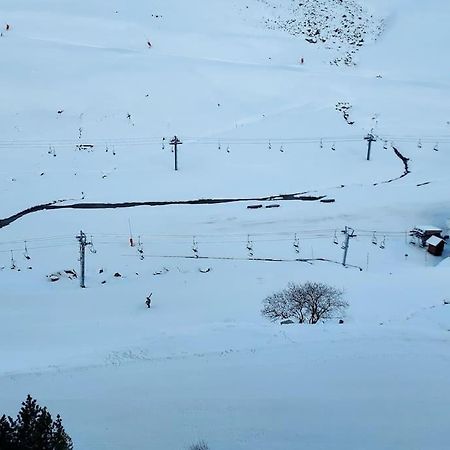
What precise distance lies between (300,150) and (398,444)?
17687mm

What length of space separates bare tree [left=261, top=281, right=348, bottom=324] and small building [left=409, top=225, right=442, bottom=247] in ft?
Answer: 19.8

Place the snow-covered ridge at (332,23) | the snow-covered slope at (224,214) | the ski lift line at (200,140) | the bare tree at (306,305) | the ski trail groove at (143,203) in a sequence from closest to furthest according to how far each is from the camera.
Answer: the snow-covered slope at (224,214)
the bare tree at (306,305)
the ski trail groove at (143,203)
the ski lift line at (200,140)
the snow-covered ridge at (332,23)

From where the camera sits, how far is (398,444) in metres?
9.11

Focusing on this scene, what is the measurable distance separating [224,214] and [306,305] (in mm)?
7490

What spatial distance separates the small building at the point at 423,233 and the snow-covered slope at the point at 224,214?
0.42 metres

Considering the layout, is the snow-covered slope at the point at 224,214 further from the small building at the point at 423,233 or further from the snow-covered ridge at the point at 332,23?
the small building at the point at 423,233

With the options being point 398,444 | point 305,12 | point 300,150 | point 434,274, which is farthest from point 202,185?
point 305,12

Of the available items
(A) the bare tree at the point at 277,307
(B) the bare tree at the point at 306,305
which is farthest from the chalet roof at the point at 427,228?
(A) the bare tree at the point at 277,307

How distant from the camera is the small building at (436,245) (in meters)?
18.4

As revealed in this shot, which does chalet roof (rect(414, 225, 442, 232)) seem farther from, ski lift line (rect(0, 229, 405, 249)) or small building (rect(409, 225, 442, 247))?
ski lift line (rect(0, 229, 405, 249))

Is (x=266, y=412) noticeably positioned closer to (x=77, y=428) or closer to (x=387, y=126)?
(x=77, y=428)

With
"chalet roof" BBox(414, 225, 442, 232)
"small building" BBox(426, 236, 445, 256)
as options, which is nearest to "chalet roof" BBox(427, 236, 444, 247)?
"small building" BBox(426, 236, 445, 256)

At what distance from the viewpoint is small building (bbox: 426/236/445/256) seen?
18438 millimetres

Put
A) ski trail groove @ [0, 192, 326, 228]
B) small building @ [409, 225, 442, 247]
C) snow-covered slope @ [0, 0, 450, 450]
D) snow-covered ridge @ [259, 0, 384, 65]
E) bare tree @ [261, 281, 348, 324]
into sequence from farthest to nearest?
1. snow-covered ridge @ [259, 0, 384, 65]
2. ski trail groove @ [0, 192, 326, 228]
3. small building @ [409, 225, 442, 247]
4. bare tree @ [261, 281, 348, 324]
5. snow-covered slope @ [0, 0, 450, 450]
